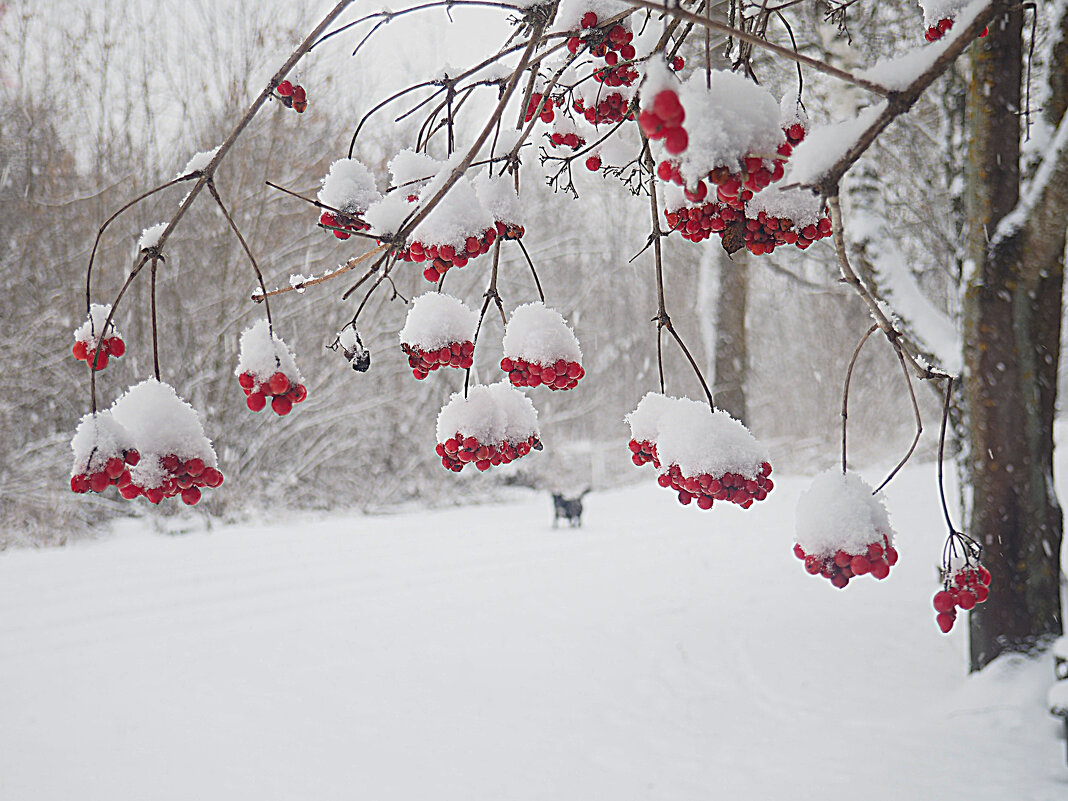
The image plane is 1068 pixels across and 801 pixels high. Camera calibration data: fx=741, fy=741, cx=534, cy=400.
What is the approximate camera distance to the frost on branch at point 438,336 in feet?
3.91

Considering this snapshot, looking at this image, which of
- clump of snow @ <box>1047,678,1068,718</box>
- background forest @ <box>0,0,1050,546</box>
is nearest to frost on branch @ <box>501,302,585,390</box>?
clump of snow @ <box>1047,678,1068,718</box>

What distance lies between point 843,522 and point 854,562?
0.06 m

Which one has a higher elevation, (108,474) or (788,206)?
(788,206)

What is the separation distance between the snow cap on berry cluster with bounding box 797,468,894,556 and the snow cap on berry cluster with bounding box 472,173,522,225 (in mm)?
600

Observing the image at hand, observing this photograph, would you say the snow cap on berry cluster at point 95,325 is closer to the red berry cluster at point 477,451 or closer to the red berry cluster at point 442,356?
the red berry cluster at point 442,356

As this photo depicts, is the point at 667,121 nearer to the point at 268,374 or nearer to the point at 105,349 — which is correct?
the point at 268,374

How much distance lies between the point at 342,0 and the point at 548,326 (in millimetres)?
570

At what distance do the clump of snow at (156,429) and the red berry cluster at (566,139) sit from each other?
1.00 meters

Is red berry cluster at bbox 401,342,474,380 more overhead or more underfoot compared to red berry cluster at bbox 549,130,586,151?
more underfoot

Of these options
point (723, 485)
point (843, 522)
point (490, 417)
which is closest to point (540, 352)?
point (490, 417)

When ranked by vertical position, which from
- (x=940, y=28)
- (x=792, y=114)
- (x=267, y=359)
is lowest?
(x=267, y=359)

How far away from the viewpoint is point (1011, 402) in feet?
10.9

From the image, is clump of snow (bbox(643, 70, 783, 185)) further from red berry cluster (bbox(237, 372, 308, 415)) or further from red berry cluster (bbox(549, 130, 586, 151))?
red berry cluster (bbox(549, 130, 586, 151))

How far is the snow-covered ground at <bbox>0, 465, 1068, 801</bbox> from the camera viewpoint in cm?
298
